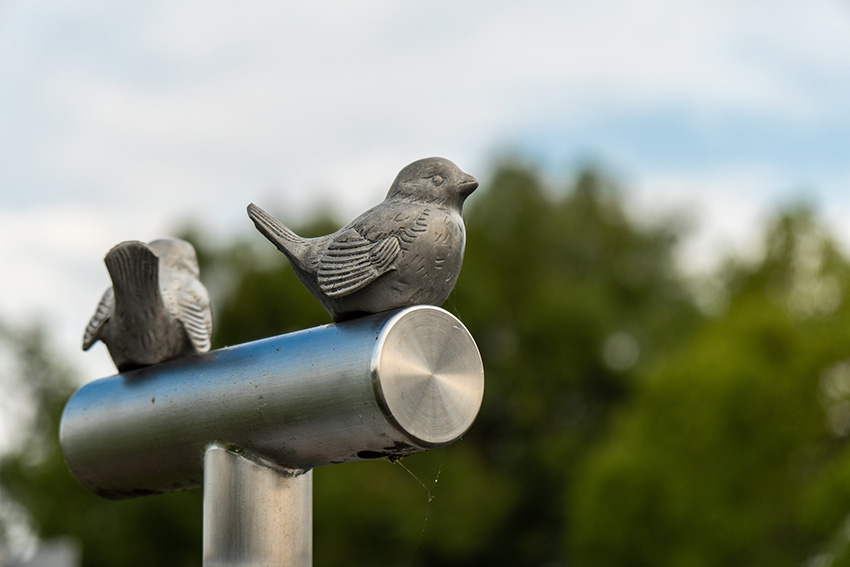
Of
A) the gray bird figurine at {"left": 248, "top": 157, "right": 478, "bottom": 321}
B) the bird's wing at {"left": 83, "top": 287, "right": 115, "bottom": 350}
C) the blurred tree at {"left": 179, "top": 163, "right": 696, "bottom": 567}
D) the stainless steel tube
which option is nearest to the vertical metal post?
the stainless steel tube

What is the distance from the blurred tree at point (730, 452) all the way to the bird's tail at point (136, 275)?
27.7 feet

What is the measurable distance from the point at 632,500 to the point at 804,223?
4432 millimetres

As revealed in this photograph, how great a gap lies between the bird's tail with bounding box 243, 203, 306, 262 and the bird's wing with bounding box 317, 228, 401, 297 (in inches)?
3.4

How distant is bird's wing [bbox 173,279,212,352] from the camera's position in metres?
1.86

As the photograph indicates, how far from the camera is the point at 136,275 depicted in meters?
1.85

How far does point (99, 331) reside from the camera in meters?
2.00

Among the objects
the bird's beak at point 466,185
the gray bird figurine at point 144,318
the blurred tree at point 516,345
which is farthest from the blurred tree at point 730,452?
the gray bird figurine at point 144,318

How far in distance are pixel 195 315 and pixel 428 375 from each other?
0.64 metres

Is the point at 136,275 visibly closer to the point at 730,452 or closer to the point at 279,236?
the point at 279,236

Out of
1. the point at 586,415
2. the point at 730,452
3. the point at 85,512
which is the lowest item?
the point at 85,512

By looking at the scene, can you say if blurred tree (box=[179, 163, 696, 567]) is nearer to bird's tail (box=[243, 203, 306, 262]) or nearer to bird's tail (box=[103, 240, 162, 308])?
bird's tail (box=[103, 240, 162, 308])

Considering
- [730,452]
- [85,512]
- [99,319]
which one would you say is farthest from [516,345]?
[99,319]

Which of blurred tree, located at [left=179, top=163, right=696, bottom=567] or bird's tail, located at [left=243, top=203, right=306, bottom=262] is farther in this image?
blurred tree, located at [left=179, top=163, right=696, bottom=567]

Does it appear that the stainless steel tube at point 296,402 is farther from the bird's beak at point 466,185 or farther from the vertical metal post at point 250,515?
the bird's beak at point 466,185
